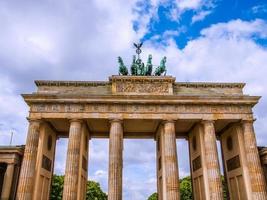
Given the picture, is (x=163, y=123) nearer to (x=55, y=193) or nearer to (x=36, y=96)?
(x=36, y=96)

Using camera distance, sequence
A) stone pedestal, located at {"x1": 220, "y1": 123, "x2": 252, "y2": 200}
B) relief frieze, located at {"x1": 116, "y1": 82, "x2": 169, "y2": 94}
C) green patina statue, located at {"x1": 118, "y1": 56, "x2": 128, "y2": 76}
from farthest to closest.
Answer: green patina statue, located at {"x1": 118, "y1": 56, "x2": 128, "y2": 76}
relief frieze, located at {"x1": 116, "y1": 82, "x2": 169, "y2": 94}
stone pedestal, located at {"x1": 220, "y1": 123, "x2": 252, "y2": 200}

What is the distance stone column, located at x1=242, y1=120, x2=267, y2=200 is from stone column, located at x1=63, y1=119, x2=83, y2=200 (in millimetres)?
16567

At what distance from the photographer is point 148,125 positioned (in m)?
29.8

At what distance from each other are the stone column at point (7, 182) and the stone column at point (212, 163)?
18.9m

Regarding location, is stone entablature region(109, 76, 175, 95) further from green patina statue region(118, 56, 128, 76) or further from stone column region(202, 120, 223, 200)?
stone column region(202, 120, 223, 200)

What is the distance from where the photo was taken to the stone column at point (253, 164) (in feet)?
79.0

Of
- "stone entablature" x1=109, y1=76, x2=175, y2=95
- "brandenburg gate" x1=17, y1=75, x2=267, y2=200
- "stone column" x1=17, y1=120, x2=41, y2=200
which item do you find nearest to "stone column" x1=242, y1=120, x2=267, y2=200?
"brandenburg gate" x1=17, y1=75, x2=267, y2=200

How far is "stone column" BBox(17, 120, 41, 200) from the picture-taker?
23.3 metres

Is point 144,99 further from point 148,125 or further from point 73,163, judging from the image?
point 73,163

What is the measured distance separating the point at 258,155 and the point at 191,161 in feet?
26.4

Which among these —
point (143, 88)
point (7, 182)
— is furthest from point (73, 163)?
point (143, 88)

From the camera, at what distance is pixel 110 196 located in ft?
76.4

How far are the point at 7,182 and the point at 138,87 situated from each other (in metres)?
15.9

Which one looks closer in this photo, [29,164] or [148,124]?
[29,164]
